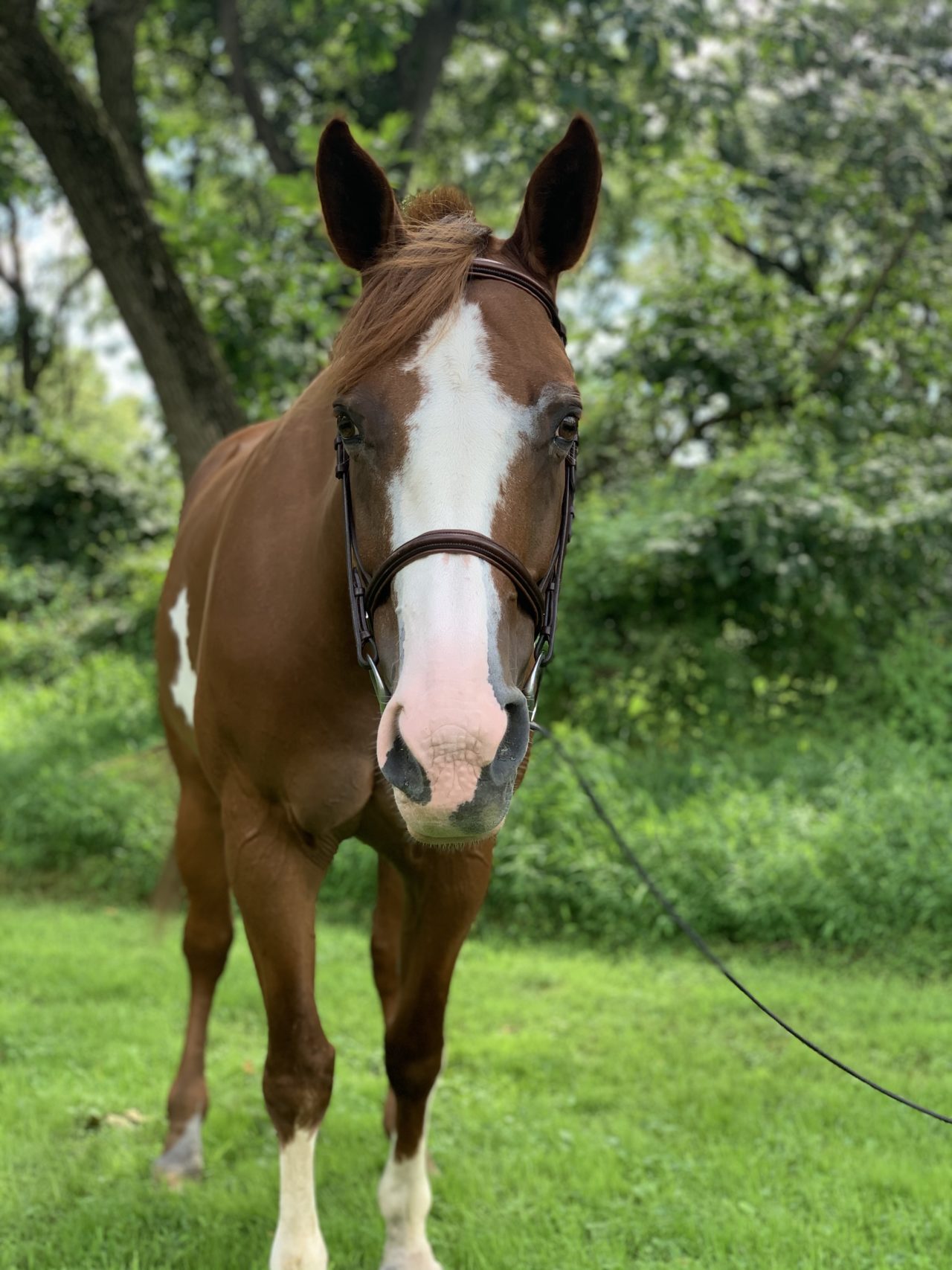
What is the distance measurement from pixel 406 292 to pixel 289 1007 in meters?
1.45

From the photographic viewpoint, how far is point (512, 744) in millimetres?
1624

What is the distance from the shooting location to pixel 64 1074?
3846 millimetres

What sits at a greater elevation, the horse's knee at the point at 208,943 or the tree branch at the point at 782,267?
the tree branch at the point at 782,267

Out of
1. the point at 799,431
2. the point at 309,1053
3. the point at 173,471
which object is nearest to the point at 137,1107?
the point at 309,1053

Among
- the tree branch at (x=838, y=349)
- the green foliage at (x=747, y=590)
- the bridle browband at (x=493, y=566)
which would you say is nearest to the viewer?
the bridle browband at (x=493, y=566)

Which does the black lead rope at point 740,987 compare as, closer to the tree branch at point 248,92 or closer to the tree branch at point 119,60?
the tree branch at point 119,60

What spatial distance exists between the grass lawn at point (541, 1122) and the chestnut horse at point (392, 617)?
10.4 inches

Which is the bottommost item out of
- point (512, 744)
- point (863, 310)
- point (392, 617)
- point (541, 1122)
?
point (541, 1122)

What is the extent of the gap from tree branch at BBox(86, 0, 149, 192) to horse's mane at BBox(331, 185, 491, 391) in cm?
609

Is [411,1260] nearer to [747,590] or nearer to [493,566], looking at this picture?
[493,566]

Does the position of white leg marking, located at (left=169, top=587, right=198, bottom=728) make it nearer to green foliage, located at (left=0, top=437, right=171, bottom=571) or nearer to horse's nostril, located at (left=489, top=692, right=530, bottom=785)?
horse's nostril, located at (left=489, top=692, right=530, bottom=785)

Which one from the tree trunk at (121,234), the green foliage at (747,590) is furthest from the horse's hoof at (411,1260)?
the tree trunk at (121,234)

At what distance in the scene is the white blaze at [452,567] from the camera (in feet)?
5.07

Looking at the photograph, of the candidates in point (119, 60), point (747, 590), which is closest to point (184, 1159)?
point (747, 590)
